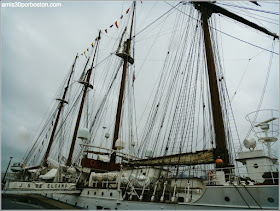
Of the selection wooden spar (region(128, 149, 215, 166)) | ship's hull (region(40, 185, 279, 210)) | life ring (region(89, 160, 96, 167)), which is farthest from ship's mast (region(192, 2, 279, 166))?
life ring (region(89, 160, 96, 167))

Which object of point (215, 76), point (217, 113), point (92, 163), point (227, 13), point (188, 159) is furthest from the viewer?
point (92, 163)

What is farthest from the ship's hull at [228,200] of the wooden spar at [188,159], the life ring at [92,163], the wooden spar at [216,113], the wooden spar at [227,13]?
the wooden spar at [227,13]

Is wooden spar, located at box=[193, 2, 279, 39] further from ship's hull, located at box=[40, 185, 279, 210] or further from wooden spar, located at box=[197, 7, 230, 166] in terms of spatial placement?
ship's hull, located at box=[40, 185, 279, 210]

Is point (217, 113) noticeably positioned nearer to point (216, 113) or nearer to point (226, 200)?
point (216, 113)

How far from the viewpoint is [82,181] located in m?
16.1

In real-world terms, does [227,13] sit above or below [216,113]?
above

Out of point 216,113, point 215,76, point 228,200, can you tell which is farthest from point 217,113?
point 228,200

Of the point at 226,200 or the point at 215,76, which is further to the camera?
the point at 215,76

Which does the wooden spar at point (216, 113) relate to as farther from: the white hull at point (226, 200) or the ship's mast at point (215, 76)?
the white hull at point (226, 200)

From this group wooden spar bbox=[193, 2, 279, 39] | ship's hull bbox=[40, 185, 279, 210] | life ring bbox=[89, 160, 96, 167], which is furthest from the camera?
life ring bbox=[89, 160, 96, 167]

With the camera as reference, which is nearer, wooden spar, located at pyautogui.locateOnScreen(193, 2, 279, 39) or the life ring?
wooden spar, located at pyautogui.locateOnScreen(193, 2, 279, 39)

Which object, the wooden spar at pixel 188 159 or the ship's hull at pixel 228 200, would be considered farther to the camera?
the wooden spar at pixel 188 159

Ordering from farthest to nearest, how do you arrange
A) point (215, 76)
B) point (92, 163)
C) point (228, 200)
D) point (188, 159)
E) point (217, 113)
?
point (92, 163)
point (215, 76)
point (217, 113)
point (188, 159)
point (228, 200)

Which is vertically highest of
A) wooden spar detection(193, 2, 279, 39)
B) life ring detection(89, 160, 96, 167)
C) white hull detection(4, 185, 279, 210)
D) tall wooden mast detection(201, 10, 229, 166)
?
wooden spar detection(193, 2, 279, 39)
